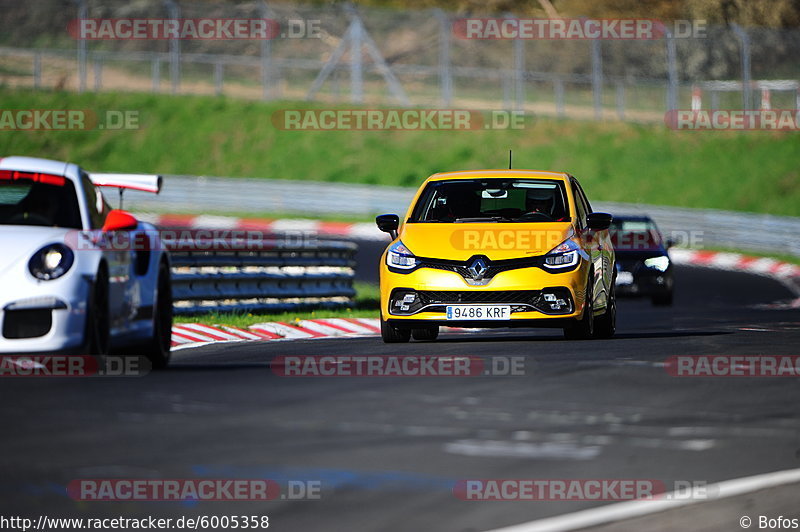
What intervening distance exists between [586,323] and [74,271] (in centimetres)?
566

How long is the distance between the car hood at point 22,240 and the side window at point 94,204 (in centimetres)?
50

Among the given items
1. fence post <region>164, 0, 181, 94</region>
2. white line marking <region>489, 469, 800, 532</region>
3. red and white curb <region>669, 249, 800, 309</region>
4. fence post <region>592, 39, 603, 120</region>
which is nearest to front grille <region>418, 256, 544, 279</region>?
white line marking <region>489, 469, 800, 532</region>

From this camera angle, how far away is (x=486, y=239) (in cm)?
1402

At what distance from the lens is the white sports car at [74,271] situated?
9.93 metres

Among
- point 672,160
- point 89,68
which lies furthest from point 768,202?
point 89,68

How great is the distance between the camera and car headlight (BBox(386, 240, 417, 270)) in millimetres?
14062

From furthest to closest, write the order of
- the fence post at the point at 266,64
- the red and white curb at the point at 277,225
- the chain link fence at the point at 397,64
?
the fence post at the point at 266,64 → the chain link fence at the point at 397,64 → the red and white curb at the point at 277,225

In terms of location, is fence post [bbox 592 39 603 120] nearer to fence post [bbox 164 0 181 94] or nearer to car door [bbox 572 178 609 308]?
fence post [bbox 164 0 181 94]

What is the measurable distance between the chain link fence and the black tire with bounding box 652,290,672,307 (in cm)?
2115

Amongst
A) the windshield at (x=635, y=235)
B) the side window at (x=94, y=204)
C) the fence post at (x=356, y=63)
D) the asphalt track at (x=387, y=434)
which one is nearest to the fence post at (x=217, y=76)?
the fence post at (x=356, y=63)

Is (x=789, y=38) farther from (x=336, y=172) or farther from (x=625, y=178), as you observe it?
(x=336, y=172)

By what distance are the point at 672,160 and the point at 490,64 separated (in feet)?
19.8

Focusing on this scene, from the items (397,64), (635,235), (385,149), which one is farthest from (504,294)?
(385,149)

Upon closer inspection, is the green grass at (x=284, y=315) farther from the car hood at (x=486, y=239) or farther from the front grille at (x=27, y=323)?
the front grille at (x=27, y=323)
